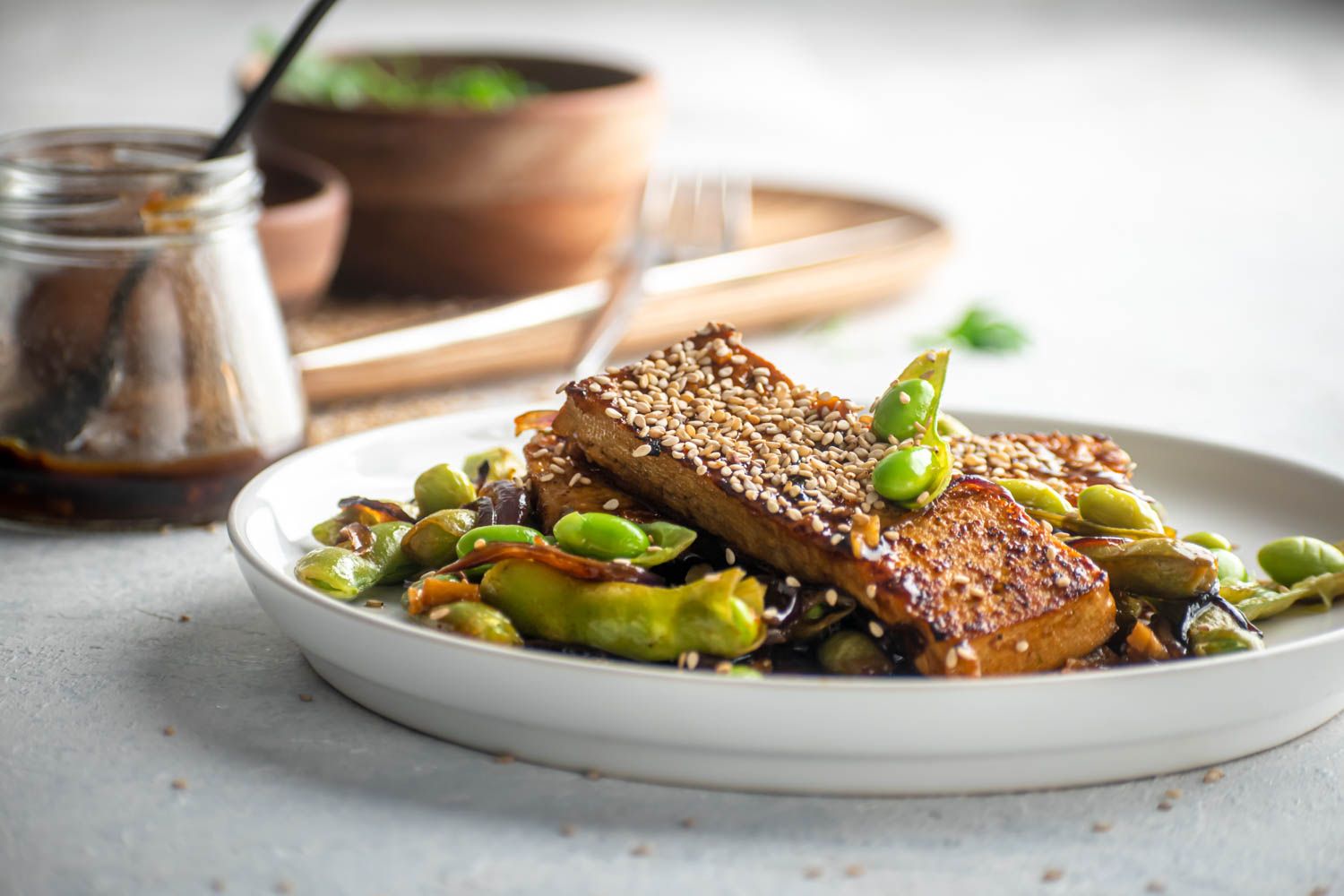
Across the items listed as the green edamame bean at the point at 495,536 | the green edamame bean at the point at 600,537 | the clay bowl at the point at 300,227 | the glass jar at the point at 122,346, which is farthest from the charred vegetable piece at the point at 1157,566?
the clay bowl at the point at 300,227

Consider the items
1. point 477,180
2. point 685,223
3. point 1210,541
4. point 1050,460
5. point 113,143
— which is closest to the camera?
point 1210,541

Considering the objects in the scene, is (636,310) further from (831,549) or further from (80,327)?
(831,549)

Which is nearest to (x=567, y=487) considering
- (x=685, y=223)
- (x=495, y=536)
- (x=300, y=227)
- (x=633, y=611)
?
(x=495, y=536)

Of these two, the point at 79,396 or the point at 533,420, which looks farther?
the point at 79,396

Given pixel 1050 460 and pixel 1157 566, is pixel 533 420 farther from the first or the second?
pixel 1157 566

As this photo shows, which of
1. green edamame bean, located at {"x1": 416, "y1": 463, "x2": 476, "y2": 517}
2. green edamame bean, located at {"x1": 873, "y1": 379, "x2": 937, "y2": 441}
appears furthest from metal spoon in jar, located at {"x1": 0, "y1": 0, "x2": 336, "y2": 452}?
green edamame bean, located at {"x1": 873, "y1": 379, "x2": 937, "y2": 441}

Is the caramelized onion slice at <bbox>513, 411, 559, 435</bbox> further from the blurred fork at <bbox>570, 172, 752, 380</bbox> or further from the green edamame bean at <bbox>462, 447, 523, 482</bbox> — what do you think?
the blurred fork at <bbox>570, 172, 752, 380</bbox>
